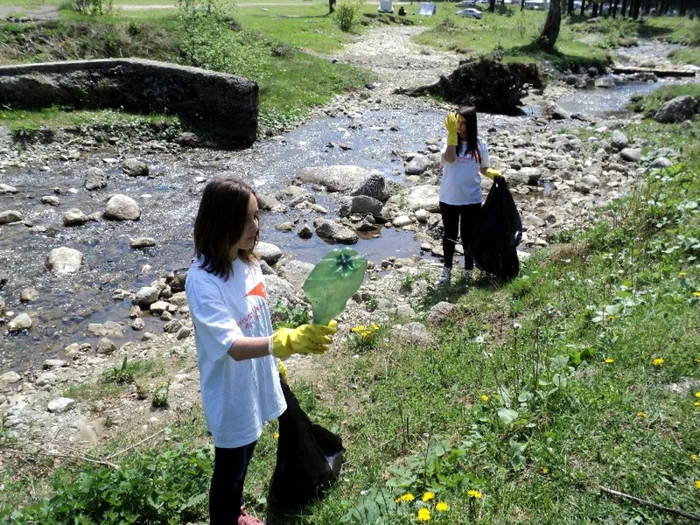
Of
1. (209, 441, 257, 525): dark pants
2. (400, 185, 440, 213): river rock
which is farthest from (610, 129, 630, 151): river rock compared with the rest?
(209, 441, 257, 525): dark pants

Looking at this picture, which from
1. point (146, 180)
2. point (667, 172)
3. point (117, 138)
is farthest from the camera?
point (117, 138)

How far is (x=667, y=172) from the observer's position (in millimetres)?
10188

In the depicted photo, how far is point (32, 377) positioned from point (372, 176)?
22.8ft

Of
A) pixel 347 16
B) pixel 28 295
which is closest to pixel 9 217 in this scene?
pixel 28 295

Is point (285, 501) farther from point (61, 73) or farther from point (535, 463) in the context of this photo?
point (61, 73)

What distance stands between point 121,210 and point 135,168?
2224 mm

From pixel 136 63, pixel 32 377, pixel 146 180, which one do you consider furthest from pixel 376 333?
pixel 136 63

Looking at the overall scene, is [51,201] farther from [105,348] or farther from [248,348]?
[248,348]

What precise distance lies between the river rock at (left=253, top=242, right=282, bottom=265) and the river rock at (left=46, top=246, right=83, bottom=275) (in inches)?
96.2

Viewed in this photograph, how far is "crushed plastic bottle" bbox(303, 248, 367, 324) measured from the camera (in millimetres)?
3342

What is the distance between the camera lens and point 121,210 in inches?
424

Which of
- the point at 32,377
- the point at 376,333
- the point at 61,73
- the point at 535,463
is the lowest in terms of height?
the point at 32,377

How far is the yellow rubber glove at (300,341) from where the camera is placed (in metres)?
3.16

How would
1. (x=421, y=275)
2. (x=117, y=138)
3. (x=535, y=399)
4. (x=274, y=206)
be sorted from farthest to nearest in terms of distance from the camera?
(x=117, y=138) < (x=274, y=206) < (x=421, y=275) < (x=535, y=399)
